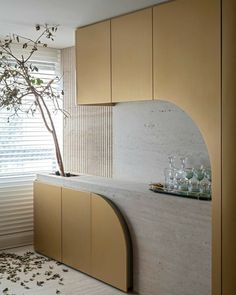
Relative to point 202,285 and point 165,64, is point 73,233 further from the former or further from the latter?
point 165,64

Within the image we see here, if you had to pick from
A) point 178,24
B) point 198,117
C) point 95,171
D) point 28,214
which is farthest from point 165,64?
point 28,214

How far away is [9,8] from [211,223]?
7.39 feet

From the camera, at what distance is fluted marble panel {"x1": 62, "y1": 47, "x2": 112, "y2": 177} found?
4566 millimetres

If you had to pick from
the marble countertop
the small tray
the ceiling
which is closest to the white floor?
the marble countertop

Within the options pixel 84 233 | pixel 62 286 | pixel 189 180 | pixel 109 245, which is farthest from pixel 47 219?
pixel 189 180

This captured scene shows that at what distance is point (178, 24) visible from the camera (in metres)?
3.14

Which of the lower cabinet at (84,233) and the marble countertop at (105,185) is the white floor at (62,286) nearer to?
the lower cabinet at (84,233)

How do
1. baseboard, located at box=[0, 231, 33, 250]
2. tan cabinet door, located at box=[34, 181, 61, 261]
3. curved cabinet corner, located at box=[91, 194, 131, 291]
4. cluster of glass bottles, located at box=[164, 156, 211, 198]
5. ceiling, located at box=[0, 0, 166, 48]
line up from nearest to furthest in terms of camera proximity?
cluster of glass bottles, located at box=[164, 156, 211, 198] < ceiling, located at box=[0, 0, 166, 48] < curved cabinet corner, located at box=[91, 194, 131, 291] < tan cabinet door, located at box=[34, 181, 61, 261] < baseboard, located at box=[0, 231, 33, 250]

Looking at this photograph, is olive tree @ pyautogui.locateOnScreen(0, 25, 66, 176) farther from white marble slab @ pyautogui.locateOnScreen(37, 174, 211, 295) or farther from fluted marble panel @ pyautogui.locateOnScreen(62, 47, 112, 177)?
white marble slab @ pyautogui.locateOnScreen(37, 174, 211, 295)

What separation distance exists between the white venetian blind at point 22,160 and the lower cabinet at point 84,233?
0.29 m

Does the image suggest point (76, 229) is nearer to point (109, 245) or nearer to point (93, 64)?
point (109, 245)

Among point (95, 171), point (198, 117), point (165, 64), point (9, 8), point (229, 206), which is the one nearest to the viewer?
point (229, 206)

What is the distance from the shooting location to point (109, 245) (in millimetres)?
3691

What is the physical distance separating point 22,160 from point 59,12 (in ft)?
6.31
